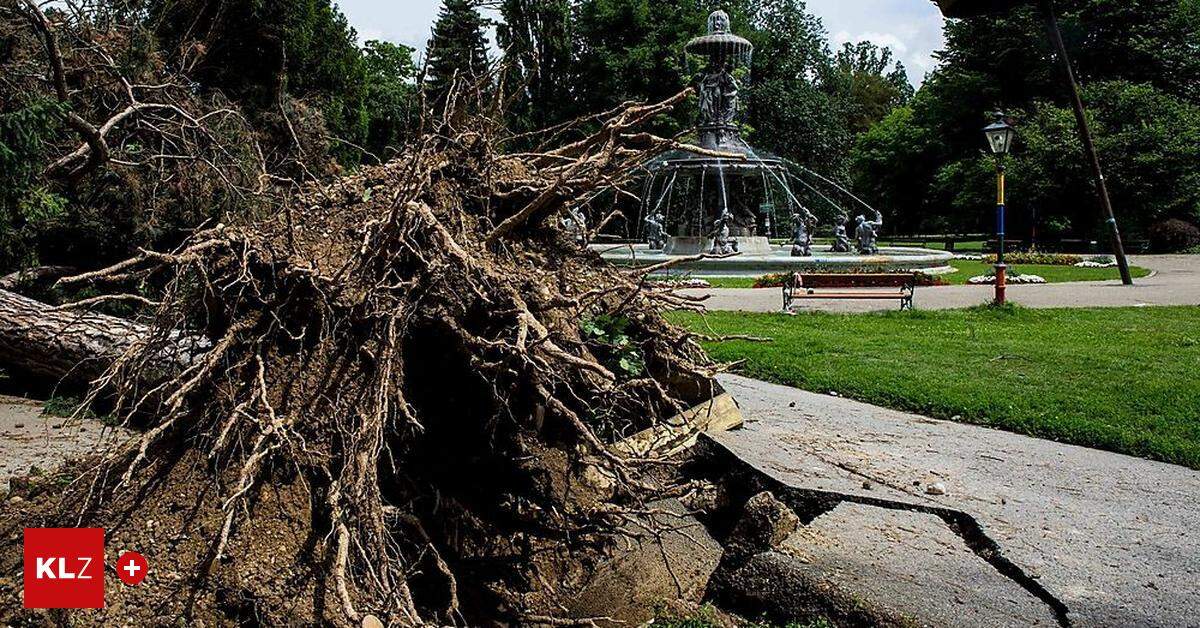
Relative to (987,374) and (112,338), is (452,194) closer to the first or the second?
(112,338)

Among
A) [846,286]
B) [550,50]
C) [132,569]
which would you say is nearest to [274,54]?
[846,286]

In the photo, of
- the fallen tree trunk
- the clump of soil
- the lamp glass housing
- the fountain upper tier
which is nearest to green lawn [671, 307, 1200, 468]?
the clump of soil

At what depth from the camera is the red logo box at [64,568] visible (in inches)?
110

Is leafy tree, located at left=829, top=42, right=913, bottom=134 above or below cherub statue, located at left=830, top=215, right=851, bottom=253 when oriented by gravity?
above

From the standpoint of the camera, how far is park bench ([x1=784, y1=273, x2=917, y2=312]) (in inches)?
515

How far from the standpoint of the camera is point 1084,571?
12.4 feet

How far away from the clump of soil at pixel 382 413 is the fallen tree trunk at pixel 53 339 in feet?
11.1

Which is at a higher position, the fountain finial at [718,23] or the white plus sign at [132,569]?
the fountain finial at [718,23]

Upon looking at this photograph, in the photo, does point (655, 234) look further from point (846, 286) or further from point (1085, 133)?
point (846, 286)

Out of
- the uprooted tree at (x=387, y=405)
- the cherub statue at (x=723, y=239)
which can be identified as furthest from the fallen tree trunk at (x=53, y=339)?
the cherub statue at (x=723, y=239)

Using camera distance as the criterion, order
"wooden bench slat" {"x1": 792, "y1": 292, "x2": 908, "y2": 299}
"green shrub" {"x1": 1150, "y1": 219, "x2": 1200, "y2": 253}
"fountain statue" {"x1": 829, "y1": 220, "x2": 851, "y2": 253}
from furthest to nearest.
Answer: "green shrub" {"x1": 1150, "y1": 219, "x2": 1200, "y2": 253}
"fountain statue" {"x1": 829, "y1": 220, "x2": 851, "y2": 253}
"wooden bench slat" {"x1": 792, "y1": 292, "x2": 908, "y2": 299}

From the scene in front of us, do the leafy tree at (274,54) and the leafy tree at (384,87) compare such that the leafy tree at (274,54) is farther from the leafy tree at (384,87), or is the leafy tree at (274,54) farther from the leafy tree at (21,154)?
the leafy tree at (21,154)

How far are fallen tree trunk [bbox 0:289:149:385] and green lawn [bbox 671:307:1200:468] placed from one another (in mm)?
4182

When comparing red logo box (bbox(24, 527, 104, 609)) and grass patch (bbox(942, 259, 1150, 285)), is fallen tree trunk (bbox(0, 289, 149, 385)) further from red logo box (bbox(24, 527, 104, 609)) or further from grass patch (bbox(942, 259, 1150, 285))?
grass patch (bbox(942, 259, 1150, 285))
